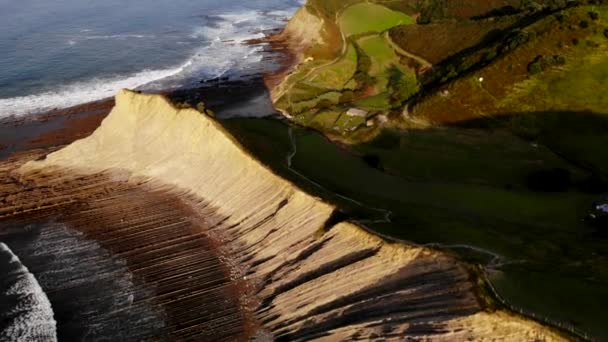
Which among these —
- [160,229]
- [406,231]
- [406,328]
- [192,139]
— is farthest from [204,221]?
[406,328]

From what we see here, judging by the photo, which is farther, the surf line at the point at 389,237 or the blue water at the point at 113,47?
the blue water at the point at 113,47

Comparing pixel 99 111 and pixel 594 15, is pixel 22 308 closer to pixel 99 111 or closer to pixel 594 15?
pixel 99 111

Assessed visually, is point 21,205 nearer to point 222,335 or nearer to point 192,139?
point 192,139

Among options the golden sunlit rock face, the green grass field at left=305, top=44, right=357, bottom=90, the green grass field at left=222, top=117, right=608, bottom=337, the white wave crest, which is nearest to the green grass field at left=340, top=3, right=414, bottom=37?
the green grass field at left=305, top=44, right=357, bottom=90

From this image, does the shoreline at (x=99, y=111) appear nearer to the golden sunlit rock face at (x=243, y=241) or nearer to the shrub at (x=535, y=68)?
the golden sunlit rock face at (x=243, y=241)

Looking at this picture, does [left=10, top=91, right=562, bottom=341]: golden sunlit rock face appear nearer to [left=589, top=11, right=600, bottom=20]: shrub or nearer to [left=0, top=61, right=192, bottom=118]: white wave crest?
[left=0, top=61, right=192, bottom=118]: white wave crest

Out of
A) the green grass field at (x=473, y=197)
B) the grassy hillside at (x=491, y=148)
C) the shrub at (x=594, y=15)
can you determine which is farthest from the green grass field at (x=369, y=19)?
the green grass field at (x=473, y=197)

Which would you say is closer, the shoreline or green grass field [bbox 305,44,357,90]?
the shoreline
